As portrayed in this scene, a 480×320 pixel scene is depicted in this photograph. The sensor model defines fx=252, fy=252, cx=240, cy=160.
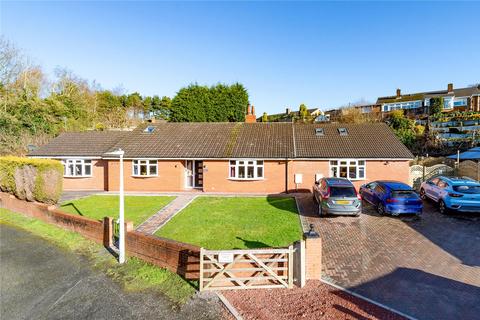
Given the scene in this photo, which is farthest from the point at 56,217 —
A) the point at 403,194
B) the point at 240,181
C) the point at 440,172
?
the point at 440,172

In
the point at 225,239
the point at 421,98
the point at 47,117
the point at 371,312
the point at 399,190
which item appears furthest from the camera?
the point at 421,98

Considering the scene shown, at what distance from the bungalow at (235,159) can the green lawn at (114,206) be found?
2599mm

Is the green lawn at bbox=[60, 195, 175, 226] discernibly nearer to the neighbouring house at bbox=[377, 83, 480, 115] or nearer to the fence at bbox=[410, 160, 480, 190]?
the fence at bbox=[410, 160, 480, 190]

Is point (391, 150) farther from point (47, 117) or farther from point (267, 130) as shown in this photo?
point (47, 117)

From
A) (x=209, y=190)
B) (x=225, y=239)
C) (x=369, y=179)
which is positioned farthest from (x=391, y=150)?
(x=225, y=239)

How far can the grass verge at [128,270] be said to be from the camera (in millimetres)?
6512

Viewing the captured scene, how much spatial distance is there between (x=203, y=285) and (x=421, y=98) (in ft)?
174

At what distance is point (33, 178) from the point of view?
42.4 ft

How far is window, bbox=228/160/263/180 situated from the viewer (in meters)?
17.7

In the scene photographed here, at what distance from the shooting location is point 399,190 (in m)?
11.8

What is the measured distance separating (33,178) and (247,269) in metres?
12.7

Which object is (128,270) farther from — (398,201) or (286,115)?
(286,115)

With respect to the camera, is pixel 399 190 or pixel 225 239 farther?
pixel 399 190

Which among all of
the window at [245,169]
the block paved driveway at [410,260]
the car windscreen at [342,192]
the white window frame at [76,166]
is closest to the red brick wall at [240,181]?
the window at [245,169]
